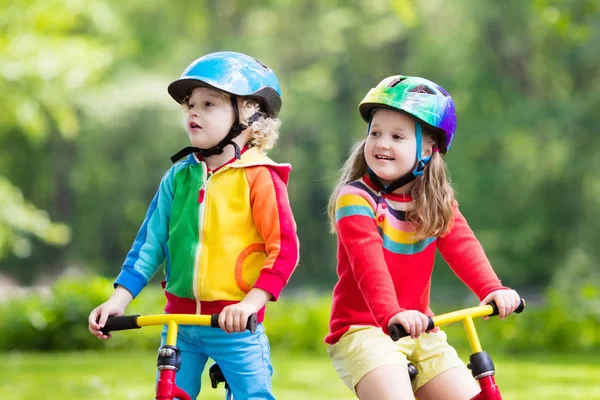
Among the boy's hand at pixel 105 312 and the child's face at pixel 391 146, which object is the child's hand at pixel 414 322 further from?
the boy's hand at pixel 105 312

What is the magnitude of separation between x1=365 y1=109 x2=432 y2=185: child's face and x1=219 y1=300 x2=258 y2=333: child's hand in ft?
2.86

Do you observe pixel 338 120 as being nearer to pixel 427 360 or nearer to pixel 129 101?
pixel 129 101

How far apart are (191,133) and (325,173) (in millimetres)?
27005

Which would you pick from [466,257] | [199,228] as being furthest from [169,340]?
[466,257]

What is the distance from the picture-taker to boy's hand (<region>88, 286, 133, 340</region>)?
3744mm

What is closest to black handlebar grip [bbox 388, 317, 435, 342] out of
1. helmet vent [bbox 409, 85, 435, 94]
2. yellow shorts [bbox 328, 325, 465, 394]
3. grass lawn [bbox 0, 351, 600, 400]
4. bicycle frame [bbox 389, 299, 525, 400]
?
bicycle frame [bbox 389, 299, 525, 400]

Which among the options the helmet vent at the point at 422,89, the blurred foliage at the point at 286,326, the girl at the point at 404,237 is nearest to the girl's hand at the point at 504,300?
the girl at the point at 404,237

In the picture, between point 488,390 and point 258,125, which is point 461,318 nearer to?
point 488,390

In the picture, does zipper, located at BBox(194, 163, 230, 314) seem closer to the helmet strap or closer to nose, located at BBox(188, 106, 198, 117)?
the helmet strap

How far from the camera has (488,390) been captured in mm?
3543

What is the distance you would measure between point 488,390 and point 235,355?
995mm

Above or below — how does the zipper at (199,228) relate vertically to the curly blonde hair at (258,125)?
below

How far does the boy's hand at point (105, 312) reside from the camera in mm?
3744

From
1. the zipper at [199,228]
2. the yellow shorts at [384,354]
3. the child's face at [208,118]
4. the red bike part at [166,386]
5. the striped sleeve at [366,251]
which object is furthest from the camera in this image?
the child's face at [208,118]
